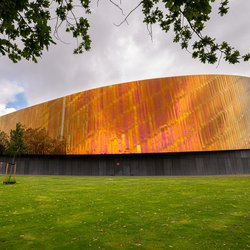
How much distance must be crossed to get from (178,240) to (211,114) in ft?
94.4

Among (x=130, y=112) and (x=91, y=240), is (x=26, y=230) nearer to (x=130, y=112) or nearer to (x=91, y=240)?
(x=91, y=240)

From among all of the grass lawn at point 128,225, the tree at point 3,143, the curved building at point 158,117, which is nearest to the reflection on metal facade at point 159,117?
the curved building at point 158,117

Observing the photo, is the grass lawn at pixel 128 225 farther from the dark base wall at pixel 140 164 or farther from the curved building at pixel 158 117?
the curved building at pixel 158 117

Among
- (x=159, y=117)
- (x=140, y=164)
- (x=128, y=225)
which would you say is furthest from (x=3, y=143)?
(x=128, y=225)

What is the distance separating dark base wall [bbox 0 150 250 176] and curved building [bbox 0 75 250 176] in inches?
51.9

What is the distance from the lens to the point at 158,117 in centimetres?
3238

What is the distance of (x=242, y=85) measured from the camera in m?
34.6

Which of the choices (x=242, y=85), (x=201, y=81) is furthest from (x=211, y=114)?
(x=242, y=85)

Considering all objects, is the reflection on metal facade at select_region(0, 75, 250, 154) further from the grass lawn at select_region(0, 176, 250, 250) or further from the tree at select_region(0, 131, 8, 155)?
the grass lawn at select_region(0, 176, 250, 250)

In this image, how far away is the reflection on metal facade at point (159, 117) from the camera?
3117 cm

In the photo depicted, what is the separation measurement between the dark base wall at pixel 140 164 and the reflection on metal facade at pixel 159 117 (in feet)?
4.62

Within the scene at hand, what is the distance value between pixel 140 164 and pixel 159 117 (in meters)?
6.77

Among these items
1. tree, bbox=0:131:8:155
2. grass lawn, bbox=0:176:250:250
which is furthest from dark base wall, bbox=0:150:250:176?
grass lawn, bbox=0:176:250:250

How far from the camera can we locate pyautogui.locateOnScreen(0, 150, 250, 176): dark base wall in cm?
3072
